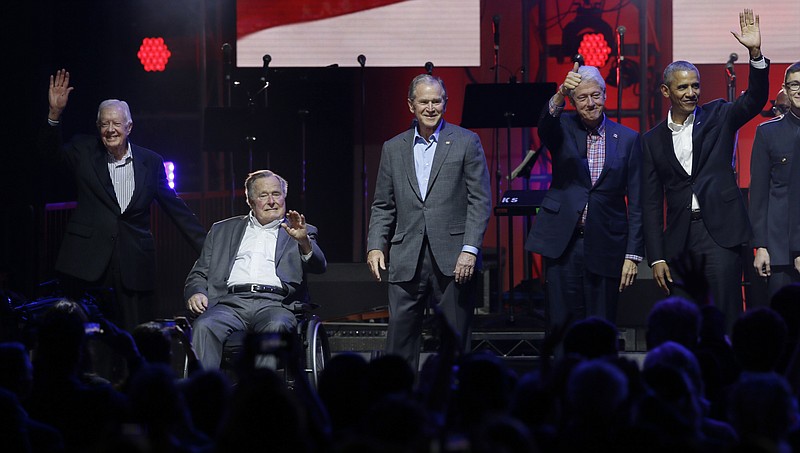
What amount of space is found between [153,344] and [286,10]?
4618mm

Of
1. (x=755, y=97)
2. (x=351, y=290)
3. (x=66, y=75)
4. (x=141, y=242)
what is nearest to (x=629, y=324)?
(x=351, y=290)

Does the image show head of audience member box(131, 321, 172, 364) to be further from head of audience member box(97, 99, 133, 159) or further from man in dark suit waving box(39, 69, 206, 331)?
head of audience member box(97, 99, 133, 159)

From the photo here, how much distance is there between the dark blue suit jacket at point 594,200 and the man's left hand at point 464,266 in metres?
0.33

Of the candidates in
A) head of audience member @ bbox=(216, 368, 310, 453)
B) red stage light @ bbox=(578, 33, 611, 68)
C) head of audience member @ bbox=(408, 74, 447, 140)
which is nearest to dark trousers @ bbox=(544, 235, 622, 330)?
head of audience member @ bbox=(408, 74, 447, 140)

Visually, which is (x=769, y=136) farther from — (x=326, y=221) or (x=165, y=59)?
(x=165, y=59)

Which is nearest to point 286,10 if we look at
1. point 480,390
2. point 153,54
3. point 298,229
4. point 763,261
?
point 153,54

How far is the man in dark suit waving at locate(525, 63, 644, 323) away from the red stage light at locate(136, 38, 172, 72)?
4.60m

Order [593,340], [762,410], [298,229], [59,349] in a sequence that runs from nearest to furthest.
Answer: [762,410] < [59,349] < [593,340] < [298,229]

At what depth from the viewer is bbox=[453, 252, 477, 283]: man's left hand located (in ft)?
15.0

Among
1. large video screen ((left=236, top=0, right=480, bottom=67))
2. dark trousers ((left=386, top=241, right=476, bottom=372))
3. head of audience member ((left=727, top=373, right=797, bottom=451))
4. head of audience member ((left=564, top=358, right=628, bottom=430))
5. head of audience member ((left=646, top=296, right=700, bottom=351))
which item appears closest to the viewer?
head of audience member ((left=564, top=358, right=628, bottom=430))

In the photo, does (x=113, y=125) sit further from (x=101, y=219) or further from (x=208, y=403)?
(x=208, y=403)

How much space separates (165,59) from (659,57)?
3.88 meters

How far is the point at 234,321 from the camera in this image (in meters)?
4.86

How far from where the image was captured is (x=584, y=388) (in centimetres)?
220
